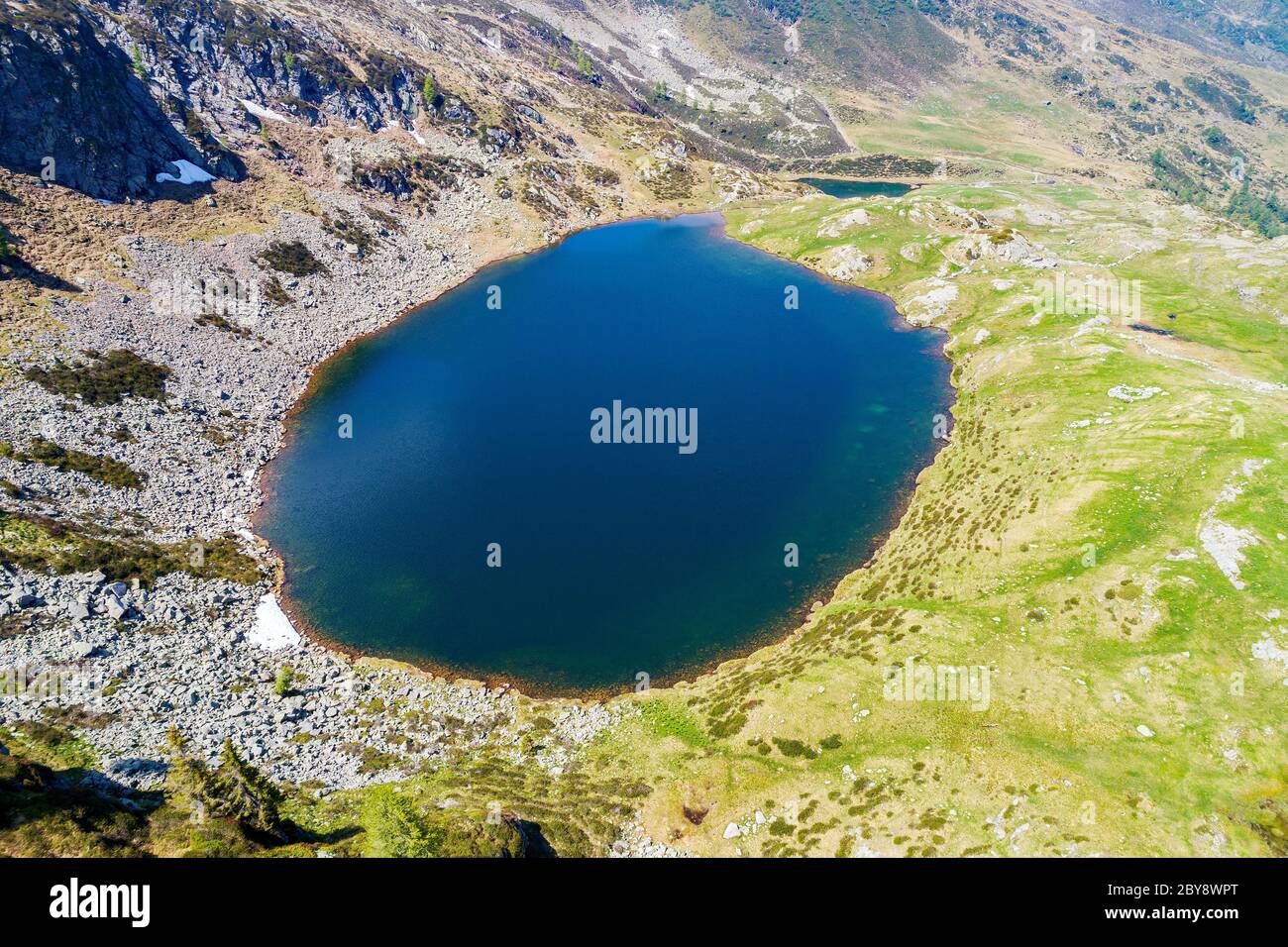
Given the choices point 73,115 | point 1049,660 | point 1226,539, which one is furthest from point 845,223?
point 73,115

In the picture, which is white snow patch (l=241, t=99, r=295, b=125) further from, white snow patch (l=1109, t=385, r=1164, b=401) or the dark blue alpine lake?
white snow patch (l=1109, t=385, r=1164, b=401)

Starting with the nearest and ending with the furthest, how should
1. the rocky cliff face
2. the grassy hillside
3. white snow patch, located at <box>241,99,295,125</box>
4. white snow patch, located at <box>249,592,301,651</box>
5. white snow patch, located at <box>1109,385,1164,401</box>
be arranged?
the grassy hillside → white snow patch, located at <box>249,592,301,651</box> → white snow patch, located at <box>1109,385,1164,401</box> → the rocky cliff face → white snow patch, located at <box>241,99,295,125</box>

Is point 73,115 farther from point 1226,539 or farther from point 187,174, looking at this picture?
point 1226,539

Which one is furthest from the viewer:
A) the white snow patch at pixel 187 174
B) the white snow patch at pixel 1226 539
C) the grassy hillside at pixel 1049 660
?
the white snow patch at pixel 187 174

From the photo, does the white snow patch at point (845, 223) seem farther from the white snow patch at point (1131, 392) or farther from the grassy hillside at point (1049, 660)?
the white snow patch at point (1131, 392)

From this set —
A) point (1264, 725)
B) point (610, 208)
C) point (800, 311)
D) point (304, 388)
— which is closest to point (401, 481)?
point (304, 388)

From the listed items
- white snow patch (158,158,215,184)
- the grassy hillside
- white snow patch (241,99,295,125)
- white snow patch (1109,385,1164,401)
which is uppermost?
white snow patch (241,99,295,125)

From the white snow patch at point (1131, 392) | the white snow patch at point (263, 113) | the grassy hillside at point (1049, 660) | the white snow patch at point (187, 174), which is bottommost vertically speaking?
the grassy hillside at point (1049, 660)

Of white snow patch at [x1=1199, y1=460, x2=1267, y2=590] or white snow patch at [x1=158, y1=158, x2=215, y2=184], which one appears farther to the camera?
white snow patch at [x1=158, y1=158, x2=215, y2=184]

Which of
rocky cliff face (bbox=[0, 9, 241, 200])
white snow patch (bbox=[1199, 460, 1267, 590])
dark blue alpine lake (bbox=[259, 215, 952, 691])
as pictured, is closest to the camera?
white snow patch (bbox=[1199, 460, 1267, 590])

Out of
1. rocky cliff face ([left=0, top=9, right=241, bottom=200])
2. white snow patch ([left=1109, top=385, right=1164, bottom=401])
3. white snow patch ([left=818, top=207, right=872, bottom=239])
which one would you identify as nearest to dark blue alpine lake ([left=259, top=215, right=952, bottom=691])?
white snow patch ([left=1109, top=385, right=1164, bottom=401])

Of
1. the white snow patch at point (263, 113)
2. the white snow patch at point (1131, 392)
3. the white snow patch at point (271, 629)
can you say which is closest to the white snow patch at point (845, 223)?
the white snow patch at point (1131, 392)
